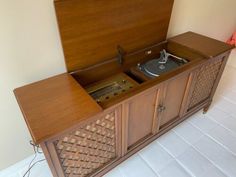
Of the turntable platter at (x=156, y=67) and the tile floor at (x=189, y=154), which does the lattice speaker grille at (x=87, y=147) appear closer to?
the tile floor at (x=189, y=154)

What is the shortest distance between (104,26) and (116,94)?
0.42 m

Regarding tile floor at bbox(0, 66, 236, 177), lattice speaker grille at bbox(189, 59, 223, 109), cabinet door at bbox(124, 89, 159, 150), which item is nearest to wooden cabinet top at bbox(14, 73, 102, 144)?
cabinet door at bbox(124, 89, 159, 150)

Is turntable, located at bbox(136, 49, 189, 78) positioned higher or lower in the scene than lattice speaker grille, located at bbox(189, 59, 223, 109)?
higher

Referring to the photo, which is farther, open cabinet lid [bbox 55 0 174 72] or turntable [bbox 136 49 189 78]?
turntable [bbox 136 49 189 78]

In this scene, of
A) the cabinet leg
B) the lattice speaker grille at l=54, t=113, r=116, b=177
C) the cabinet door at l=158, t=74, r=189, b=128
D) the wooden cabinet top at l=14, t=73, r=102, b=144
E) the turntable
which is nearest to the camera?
the wooden cabinet top at l=14, t=73, r=102, b=144

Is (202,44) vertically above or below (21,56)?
below

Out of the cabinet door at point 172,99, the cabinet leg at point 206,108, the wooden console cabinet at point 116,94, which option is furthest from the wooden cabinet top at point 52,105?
the cabinet leg at point 206,108

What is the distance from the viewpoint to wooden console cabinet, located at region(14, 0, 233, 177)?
887 mm

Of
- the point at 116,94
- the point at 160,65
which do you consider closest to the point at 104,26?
the point at 116,94

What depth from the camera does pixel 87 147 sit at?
1007 millimetres

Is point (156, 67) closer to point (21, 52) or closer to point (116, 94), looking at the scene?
point (116, 94)

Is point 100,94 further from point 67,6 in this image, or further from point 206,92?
point 206,92

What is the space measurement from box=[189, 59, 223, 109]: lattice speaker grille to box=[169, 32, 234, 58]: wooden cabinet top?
0.32ft

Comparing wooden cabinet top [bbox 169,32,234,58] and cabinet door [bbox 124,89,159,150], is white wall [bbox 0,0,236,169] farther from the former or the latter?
cabinet door [bbox 124,89,159,150]
